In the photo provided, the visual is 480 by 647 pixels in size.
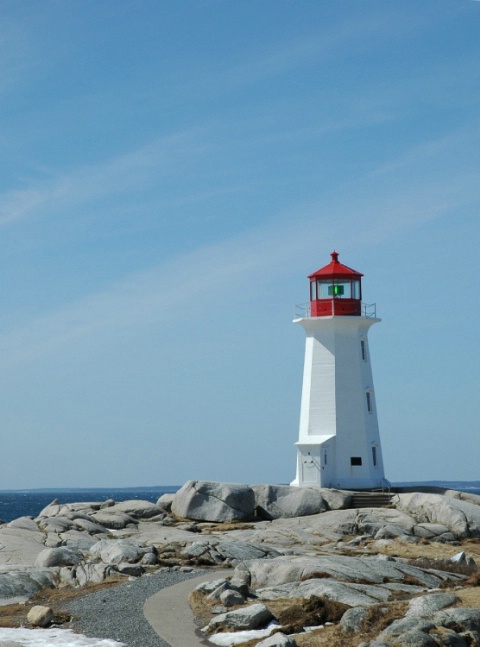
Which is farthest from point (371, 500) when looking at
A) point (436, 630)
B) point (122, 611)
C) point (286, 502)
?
point (436, 630)

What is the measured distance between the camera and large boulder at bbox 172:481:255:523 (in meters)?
38.7

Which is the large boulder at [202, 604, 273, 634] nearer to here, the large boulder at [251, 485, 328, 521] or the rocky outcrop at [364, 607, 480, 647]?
the rocky outcrop at [364, 607, 480, 647]

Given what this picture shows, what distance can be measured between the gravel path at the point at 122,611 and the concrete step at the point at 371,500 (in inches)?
653

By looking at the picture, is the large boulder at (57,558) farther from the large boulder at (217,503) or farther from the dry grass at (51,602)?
the large boulder at (217,503)

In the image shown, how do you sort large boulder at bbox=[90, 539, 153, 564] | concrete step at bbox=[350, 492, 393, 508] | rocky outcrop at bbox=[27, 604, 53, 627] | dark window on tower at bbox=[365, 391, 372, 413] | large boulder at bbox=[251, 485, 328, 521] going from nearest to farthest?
rocky outcrop at bbox=[27, 604, 53, 627]
large boulder at bbox=[90, 539, 153, 564]
large boulder at bbox=[251, 485, 328, 521]
concrete step at bbox=[350, 492, 393, 508]
dark window on tower at bbox=[365, 391, 372, 413]

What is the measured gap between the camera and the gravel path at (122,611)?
1789 centimetres

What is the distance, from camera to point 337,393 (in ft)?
142

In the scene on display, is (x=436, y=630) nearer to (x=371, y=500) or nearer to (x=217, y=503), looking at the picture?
(x=217, y=503)

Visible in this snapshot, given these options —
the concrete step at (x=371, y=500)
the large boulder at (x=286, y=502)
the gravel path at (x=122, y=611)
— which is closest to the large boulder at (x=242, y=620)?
the gravel path at (x=122, y=611)

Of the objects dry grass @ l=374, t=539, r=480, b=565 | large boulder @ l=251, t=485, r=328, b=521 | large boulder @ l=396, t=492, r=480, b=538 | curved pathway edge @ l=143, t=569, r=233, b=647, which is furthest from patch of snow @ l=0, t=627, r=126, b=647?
large boulder @ l=396, t=492, r=480, b=538

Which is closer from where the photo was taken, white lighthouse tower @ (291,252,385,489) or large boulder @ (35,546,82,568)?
large boulder @ (35,546,82,568)

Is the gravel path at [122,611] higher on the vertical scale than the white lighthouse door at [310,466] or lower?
lower

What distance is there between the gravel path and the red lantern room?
69.0 feet

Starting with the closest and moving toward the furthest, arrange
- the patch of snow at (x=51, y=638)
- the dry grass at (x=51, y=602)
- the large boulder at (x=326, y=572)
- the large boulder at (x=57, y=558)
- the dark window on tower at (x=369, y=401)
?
the patch of snow at (x=51, y=638) < the dry grass at (x=51, y=602) < the large boulder at (x=326, y=572) < the large boulder at (x=57, y=558) < the dark window on tower at (x=369, y=401)
